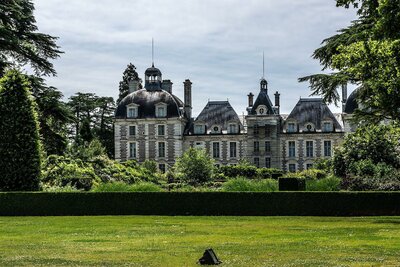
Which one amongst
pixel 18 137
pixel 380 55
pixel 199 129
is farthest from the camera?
pixel 199 129

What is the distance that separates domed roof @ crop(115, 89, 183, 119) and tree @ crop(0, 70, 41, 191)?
3159 cm

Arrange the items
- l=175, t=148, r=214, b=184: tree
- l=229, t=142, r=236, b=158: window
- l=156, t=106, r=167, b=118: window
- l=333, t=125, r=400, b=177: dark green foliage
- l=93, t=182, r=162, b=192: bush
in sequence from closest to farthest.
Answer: l=93, t=182, r=162, b=192: bush, l=333, t=125, r=400, b=177: dark green foliage, l=175, t=148, r=214, b=184: tree, l=229, t=142, r=236, b=158: window, l=156, t=106, r=167, b=118: window

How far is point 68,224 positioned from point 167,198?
15.3 feet

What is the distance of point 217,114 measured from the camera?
5538 cm

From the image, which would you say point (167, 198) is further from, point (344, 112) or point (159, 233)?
point (344, 112)

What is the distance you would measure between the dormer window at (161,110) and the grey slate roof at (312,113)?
998cm

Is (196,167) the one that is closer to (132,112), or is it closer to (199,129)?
(199,129)

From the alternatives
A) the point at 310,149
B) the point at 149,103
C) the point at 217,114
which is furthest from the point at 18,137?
the point at 310,149

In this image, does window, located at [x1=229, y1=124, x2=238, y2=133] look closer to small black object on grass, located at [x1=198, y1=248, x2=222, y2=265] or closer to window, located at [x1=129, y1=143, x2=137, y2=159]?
window, located at [x1=129, y1=143, x2=137, y2=159]

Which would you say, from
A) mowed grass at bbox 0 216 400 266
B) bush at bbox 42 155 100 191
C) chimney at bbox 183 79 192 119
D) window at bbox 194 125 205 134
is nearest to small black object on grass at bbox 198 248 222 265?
mowed grass at bbox 0 216 400 266

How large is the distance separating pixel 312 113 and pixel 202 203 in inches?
1387

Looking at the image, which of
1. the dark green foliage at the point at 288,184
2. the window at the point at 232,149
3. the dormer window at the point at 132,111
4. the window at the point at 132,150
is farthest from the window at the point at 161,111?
the dark green foliage at the point at 288,184

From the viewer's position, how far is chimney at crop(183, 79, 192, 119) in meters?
55.2

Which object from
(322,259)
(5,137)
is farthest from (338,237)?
(5,137)
